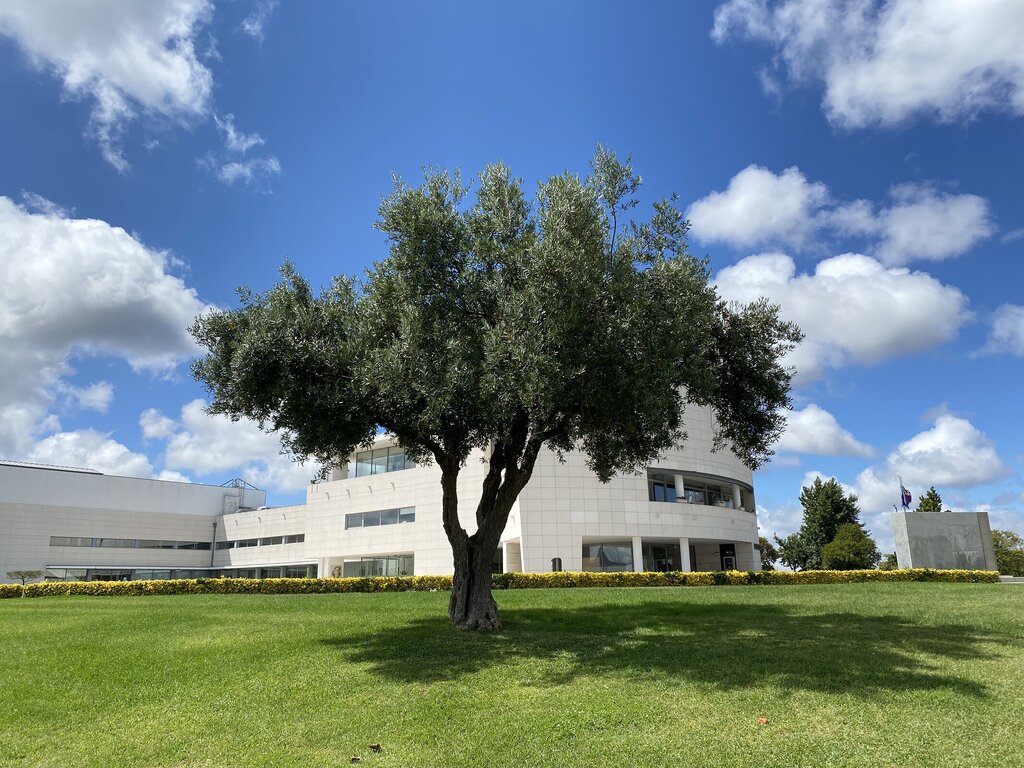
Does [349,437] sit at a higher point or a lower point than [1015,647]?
higher

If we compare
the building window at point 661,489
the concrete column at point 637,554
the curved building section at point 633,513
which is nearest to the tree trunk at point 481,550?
the curved building section at point 633,513

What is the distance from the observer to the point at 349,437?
1694 centimetres

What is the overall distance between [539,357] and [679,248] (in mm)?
5899

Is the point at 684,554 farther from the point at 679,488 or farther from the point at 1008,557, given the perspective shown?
the point at 1008,557

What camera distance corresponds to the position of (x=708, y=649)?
47.6 ft

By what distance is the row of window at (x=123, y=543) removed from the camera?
2982 inches

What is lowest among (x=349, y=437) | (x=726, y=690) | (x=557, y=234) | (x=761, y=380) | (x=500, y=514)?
(x=726, y=690)

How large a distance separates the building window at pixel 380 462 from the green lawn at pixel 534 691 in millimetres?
34582

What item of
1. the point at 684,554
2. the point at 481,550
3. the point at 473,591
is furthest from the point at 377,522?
the point at 481,550

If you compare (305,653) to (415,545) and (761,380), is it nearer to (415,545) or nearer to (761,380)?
(761,380)

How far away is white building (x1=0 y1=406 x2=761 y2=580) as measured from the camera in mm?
46438

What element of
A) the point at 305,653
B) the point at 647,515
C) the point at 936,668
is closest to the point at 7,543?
the point at 647,515

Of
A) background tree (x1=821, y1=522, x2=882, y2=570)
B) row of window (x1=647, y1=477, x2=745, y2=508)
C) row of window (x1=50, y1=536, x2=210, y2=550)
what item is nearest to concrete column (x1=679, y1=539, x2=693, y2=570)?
row of window (x1=647, y1=477, x2=745, y2=508)

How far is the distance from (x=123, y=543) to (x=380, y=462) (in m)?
43.0
